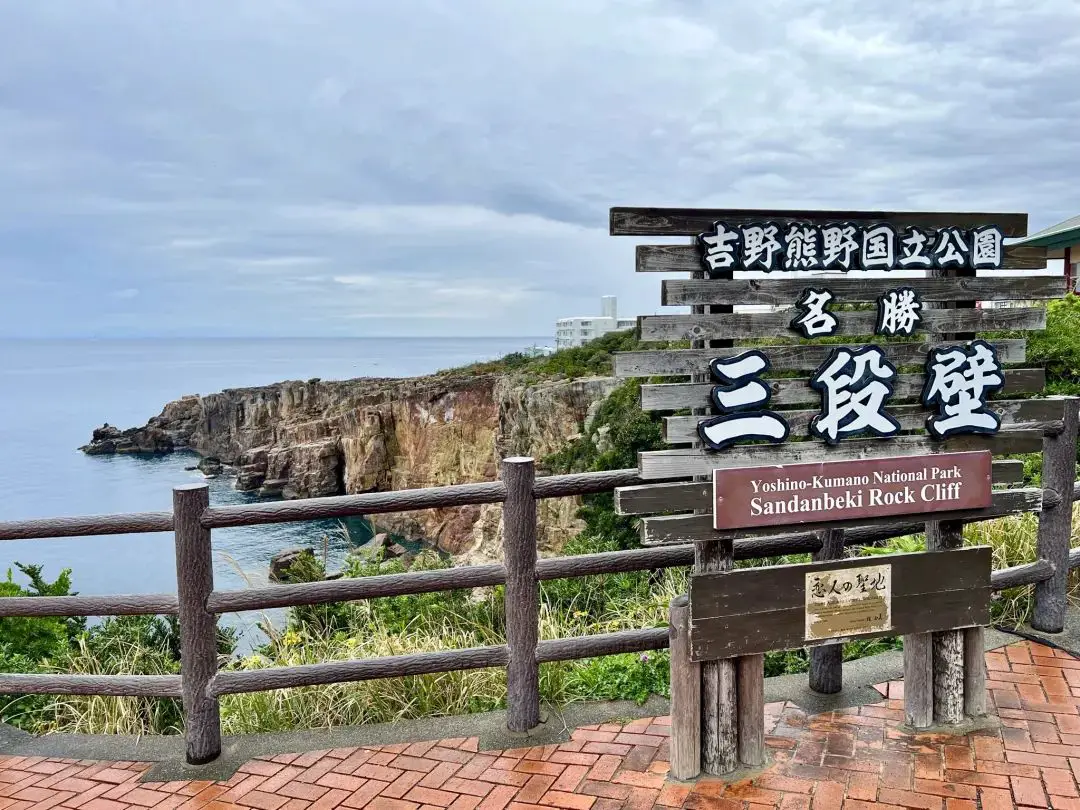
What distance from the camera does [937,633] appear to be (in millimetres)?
3982

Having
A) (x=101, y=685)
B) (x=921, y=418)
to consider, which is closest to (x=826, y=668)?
(x=921, y=418)

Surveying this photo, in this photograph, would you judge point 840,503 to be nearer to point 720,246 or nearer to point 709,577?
point 709,577

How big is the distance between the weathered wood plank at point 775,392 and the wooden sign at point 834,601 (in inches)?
30.6

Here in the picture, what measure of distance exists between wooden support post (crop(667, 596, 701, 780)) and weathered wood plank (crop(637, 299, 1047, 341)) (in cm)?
123

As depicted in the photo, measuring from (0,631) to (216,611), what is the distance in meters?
4.19

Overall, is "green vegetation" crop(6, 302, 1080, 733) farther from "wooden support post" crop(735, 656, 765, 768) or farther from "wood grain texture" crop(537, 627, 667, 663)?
"wooden support post" crop(735, 656, 765, 768)

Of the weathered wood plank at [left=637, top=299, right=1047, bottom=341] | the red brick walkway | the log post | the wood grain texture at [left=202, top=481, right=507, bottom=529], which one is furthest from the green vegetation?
the weathered wood plank at [left=637, top=299, right=1047, bottom=341]

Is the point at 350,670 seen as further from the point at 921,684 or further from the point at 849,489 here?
the point at 921,684

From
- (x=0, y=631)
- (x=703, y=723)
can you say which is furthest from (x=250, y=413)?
(x=703, y=723)

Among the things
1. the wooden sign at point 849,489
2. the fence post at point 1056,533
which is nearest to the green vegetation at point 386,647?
the fence post at point 1056,533

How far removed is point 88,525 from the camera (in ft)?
13.4

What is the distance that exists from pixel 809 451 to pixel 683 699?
1302 millimetres

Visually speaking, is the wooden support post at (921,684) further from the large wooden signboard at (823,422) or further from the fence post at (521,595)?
the fence post at (521,595)

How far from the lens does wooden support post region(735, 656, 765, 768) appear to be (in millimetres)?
3680
